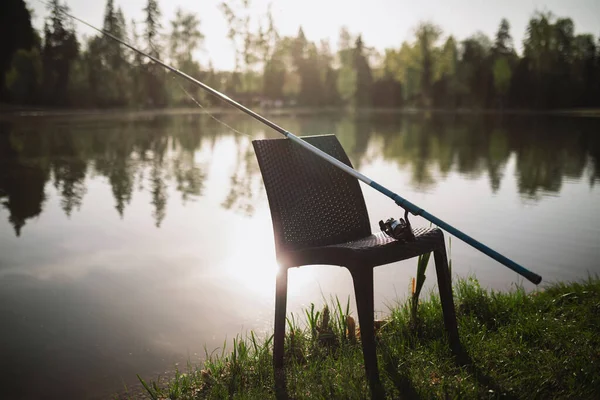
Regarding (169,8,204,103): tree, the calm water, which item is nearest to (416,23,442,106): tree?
(169,8,204,103): tree

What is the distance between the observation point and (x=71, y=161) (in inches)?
567

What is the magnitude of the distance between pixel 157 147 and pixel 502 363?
1698 centimetres

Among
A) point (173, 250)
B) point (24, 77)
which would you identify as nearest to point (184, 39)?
point (24, 77)

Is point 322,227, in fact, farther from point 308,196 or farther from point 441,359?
point 441,359

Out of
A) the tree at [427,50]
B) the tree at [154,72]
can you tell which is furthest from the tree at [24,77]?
the tree at [427,50]

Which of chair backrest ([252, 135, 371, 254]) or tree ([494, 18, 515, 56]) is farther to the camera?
tree ([494, 18, 515, 56])

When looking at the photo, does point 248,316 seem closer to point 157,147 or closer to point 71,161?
point 71,161

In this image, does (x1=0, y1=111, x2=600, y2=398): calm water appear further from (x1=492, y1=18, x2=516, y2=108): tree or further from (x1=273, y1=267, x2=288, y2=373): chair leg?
(x1=492, y1=18, x2=516, y2=108): tree

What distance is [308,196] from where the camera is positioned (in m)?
3.10

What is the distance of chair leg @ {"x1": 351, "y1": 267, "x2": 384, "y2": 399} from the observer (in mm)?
2652

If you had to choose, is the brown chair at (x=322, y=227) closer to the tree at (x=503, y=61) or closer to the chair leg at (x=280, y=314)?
the chair leg at (x=280, y=314)

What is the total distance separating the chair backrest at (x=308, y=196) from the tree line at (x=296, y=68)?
40.4 meters

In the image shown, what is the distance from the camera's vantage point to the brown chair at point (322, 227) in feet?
9.10

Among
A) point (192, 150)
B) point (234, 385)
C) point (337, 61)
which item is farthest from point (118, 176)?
point (337, 61)
